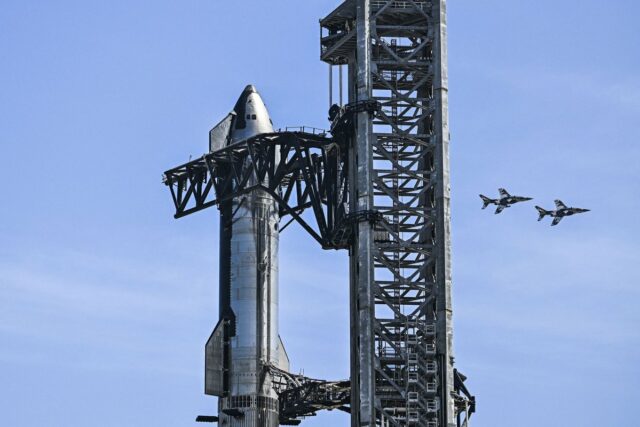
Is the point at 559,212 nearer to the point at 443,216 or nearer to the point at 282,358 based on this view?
the point at 443,216

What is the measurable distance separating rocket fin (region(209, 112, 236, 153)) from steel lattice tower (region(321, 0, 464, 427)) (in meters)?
22.3

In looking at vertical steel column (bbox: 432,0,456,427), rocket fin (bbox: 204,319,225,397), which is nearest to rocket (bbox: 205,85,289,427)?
rocket fin (bbox: 204,319,225,397)

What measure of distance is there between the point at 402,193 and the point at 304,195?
1941cm

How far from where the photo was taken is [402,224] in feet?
435

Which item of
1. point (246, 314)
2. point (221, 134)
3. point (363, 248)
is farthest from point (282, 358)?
point (363, 248)

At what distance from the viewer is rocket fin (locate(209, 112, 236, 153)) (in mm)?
157250

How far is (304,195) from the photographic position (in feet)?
496

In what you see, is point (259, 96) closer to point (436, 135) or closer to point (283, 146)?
point (283, 146)

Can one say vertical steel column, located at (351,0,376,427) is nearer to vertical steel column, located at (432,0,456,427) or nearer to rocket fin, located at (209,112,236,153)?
vertical steel column, located at (432,0,456,427)

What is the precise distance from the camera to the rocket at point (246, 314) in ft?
500

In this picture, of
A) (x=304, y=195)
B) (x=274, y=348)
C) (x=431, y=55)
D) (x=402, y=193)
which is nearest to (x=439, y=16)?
(x=431, y=55)

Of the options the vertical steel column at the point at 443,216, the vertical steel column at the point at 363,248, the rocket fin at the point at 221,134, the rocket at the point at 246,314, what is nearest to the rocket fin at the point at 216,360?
the rocket at the point at 246,314

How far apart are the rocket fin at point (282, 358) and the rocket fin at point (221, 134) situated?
14771mm

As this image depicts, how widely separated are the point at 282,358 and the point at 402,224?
26482 mm
